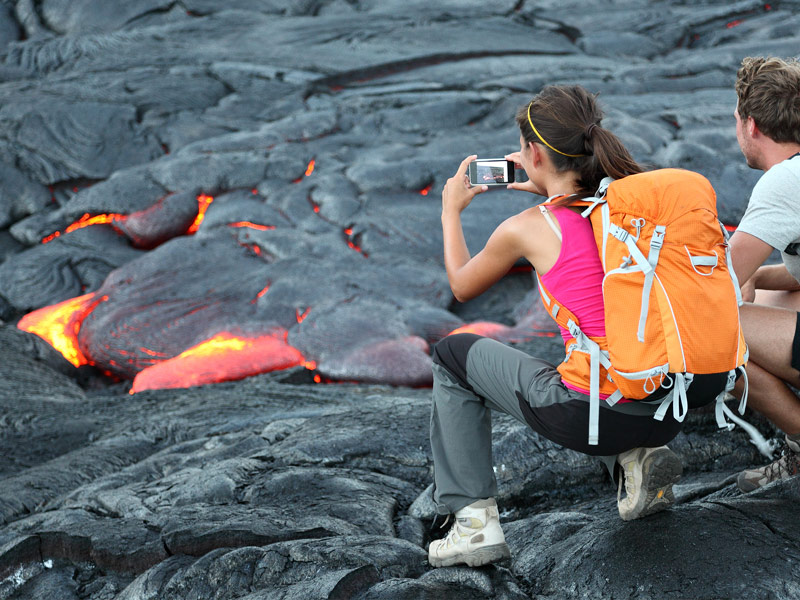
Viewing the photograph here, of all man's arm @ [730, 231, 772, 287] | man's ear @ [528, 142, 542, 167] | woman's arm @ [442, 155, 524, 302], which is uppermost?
man's ear @ [528, 142, 542, 167]

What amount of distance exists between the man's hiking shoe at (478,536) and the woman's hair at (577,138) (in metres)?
1.16

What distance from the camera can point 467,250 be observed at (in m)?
2.96

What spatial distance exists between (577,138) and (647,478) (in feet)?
4.07

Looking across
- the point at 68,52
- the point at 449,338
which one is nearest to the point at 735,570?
the point at 449,338

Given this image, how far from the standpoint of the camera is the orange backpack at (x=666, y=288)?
2.37 meters

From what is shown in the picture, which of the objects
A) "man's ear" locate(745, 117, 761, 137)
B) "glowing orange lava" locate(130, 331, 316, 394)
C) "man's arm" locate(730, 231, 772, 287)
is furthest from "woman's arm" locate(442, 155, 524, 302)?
"glowing orange lava" locate(130, 331, 316, 394)

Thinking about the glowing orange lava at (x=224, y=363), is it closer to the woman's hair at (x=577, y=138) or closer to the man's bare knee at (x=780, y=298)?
the man's bare knee at (x=780, y=298)

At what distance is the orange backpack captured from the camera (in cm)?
237

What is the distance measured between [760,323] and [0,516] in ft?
13.7

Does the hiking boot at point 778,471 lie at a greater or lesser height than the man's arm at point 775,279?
lesser

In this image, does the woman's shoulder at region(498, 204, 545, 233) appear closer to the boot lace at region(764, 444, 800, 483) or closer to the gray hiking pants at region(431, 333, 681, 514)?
the gray hiking pants at region(431, 333, 681, 514)

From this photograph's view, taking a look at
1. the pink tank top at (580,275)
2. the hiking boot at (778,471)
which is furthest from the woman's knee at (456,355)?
the hiking boot at (778,471)

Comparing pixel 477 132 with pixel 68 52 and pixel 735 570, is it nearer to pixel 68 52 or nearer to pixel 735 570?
pixel 68 52

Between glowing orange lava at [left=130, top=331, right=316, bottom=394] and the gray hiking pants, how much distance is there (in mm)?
5815
